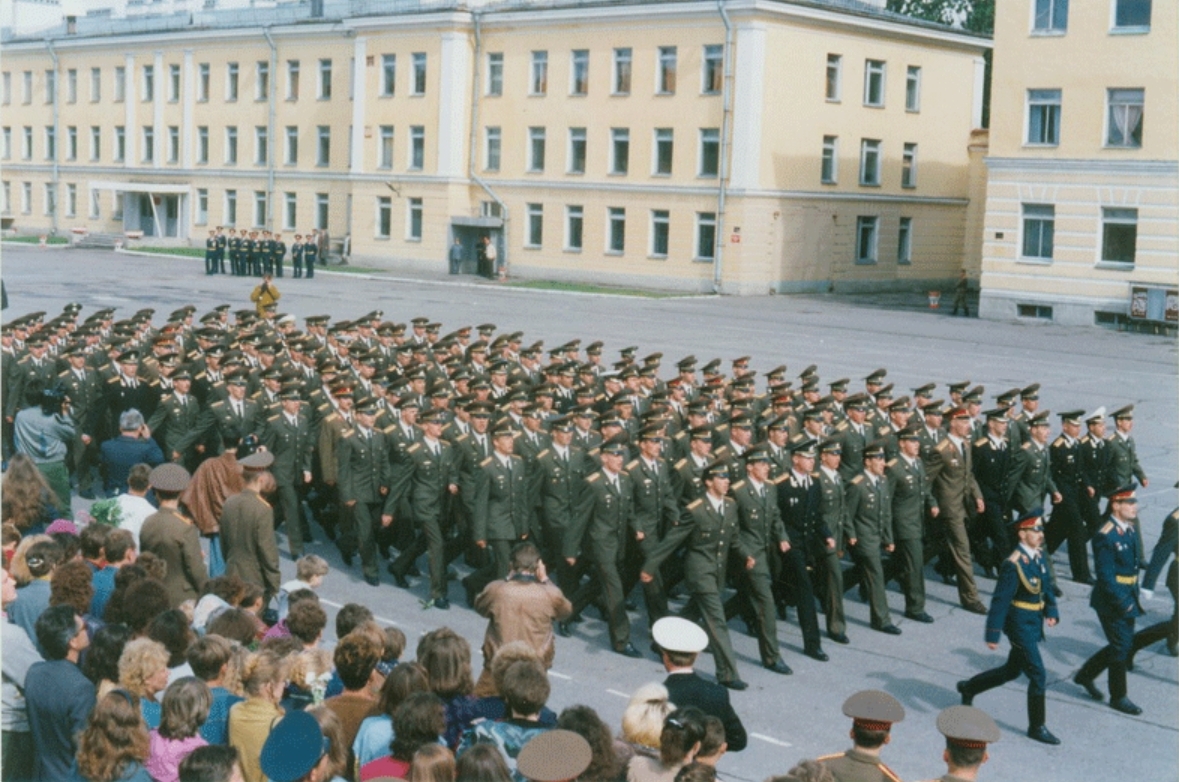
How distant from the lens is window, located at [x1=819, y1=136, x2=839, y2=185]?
51.7 meters

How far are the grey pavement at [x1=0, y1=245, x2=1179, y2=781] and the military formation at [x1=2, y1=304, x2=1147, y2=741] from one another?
0.31 m

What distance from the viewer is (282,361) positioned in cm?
1819

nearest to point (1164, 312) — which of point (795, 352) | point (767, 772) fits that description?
point (795, 352)

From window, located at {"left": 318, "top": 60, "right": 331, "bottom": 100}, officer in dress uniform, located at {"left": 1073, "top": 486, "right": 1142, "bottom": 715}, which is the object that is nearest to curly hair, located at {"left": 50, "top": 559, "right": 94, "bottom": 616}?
officer in dress uniform, located at {"left": 1073, "top": 486, "right": 1142, "bottom": 715}

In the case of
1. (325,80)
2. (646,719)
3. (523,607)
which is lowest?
(523,607)

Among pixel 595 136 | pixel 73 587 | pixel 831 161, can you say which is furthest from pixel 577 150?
pixel 73 587

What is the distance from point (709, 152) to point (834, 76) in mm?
5299

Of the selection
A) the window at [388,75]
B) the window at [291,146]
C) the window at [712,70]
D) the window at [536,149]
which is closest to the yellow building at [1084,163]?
the window at [712,70]

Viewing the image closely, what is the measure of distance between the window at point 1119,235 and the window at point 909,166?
14.4 metres

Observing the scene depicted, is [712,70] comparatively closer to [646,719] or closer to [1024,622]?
[1024,622]

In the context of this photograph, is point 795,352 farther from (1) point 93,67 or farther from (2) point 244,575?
(1) point 93,67

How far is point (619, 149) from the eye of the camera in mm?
52750

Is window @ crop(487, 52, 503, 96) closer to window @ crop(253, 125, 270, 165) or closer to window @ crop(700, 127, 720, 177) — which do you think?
window @ crop(700, 127, 720, 177)

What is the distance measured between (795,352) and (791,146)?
18771 millimetres
